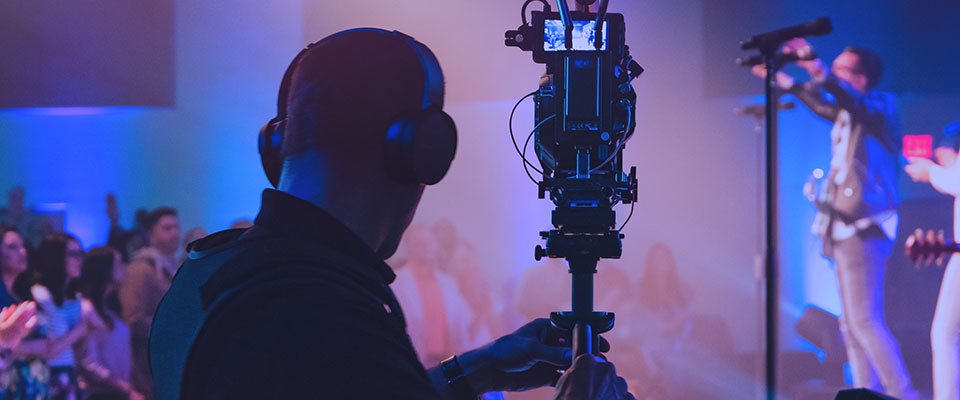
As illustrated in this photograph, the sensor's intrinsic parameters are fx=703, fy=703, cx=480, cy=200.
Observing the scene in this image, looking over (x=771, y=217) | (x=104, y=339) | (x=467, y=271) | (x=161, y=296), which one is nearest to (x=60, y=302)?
(x=104, y=339)

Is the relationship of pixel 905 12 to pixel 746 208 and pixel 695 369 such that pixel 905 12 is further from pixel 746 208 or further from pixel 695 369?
pixel 695 369

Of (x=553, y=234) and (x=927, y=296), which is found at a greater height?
(x=553, y=234)

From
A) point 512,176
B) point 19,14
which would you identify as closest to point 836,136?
point 512,176

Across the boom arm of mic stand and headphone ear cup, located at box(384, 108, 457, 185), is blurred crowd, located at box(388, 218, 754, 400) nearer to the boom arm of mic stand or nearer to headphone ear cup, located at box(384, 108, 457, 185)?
the boom arm of mic stand

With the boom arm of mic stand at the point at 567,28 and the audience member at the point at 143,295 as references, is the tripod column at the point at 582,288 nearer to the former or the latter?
the boom arm of mic stand at the point at 567,28

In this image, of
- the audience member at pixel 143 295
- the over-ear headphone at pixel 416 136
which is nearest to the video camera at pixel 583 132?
the over-ear headphone at pixel 416 136

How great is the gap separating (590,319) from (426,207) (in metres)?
3.59

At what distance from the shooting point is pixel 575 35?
1.19m

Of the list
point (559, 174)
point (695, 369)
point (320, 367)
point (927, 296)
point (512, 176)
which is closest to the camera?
point (320, 367)

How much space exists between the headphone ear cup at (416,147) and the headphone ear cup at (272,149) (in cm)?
14

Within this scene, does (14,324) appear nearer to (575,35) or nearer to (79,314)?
(79,314)

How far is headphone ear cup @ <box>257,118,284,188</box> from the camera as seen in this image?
0.77 metres

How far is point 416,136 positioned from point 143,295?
3630 millimetres

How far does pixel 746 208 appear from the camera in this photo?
451cm
